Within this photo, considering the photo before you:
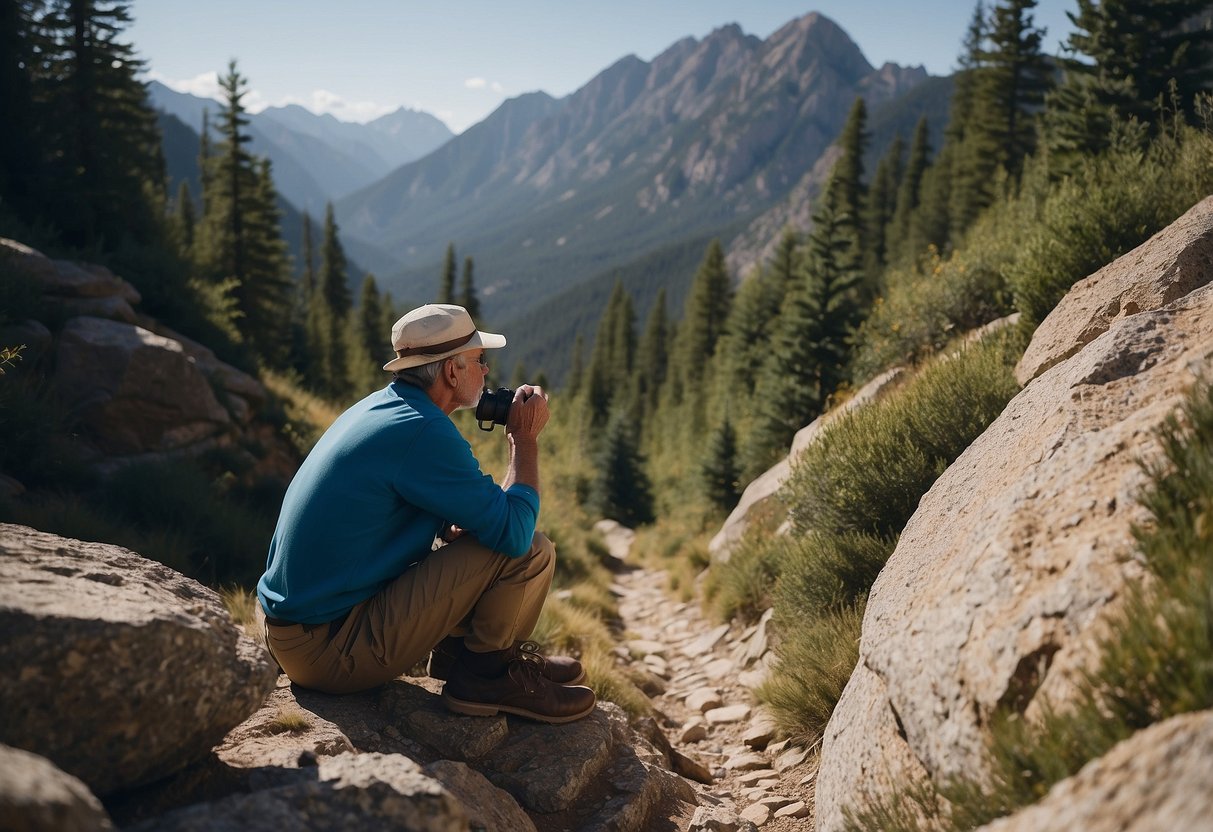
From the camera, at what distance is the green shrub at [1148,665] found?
187 cm

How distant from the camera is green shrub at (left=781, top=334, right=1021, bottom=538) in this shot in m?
5.45

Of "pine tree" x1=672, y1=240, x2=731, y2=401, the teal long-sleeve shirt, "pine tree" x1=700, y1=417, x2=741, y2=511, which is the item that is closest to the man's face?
the teal long-sleeve shirt

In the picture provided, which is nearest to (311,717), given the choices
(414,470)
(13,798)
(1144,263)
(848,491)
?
(414,470)

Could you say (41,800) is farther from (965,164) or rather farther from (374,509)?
(965,164)

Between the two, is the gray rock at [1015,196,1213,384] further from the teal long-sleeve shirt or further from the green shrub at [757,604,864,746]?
the teal long-sleeve shirt

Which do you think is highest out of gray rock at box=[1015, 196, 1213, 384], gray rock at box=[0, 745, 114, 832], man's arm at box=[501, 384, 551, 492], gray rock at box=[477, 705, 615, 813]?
gray rock at box=[1015, 196, 1213, 384]

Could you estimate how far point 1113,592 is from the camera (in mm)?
2219

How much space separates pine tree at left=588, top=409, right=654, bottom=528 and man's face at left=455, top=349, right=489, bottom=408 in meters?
22.0

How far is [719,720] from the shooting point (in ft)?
18.2

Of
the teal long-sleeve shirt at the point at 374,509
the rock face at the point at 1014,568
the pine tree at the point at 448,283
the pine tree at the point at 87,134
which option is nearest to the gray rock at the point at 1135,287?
the rock face at the point at 1014,568

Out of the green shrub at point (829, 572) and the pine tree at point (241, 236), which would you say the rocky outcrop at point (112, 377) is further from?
the pine tree at point (241, 236)

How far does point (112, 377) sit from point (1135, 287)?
9273mm

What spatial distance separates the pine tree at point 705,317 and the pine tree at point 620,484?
28.6m

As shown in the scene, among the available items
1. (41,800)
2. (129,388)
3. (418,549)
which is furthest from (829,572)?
(129,388)
